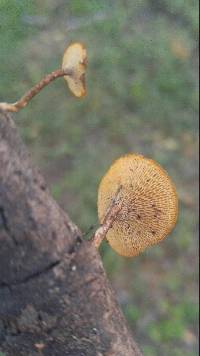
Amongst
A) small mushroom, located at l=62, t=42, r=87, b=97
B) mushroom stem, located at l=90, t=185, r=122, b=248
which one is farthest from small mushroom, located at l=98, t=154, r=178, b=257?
small mushroom, located at l=62, t=42, r=87, b=97

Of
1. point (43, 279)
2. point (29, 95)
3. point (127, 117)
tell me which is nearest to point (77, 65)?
point (29, 95)

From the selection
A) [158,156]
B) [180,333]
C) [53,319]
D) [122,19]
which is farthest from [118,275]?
[53,319]

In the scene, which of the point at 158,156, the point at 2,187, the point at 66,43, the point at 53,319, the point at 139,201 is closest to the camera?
the point at 2,187

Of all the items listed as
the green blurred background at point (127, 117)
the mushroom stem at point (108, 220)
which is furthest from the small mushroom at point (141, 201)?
the green blurred background at point (127, 117)

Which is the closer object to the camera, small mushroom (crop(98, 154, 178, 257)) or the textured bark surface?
the textured bark surface

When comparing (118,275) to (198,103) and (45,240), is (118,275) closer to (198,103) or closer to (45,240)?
(198,103)

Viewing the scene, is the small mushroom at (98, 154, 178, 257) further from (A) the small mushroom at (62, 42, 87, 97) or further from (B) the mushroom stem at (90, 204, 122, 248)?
(A) the small mushroom at (62, 42, 87, 97)
